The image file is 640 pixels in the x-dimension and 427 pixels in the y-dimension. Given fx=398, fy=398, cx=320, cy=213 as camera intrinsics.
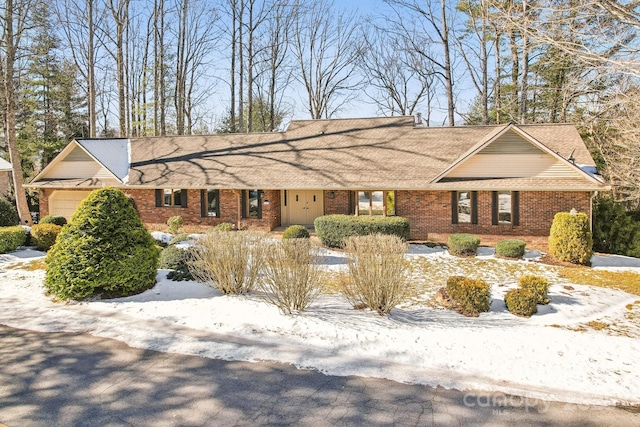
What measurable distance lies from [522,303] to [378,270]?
362 cm

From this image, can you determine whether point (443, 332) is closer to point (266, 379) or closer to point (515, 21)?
point (266, 379)

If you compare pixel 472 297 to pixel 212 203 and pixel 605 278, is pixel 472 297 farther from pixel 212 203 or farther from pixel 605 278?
pixel 212 203

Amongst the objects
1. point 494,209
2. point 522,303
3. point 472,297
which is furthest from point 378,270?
point 494,209

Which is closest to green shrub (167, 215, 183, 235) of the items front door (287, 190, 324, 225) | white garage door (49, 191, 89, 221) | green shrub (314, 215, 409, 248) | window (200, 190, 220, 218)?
window (200, 190, 220, 218)

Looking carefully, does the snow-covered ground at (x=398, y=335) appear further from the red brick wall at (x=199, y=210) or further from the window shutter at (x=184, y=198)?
the window shutter at (x=184, y=198)

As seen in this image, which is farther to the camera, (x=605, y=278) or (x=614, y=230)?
(x=614, y=230)

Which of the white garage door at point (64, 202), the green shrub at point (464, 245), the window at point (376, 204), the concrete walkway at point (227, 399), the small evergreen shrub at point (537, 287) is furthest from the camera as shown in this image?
the white garage door at point (64, 202)

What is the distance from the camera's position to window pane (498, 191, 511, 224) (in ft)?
54.8

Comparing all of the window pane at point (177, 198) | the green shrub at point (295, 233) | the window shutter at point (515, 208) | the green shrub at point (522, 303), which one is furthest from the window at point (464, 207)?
the window pane at point (177, 198)

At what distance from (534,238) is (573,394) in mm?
11981

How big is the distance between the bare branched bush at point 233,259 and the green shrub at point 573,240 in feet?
35.8

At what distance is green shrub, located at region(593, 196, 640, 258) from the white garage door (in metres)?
25.5

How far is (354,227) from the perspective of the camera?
622 inches

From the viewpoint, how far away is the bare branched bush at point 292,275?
7.93 m
